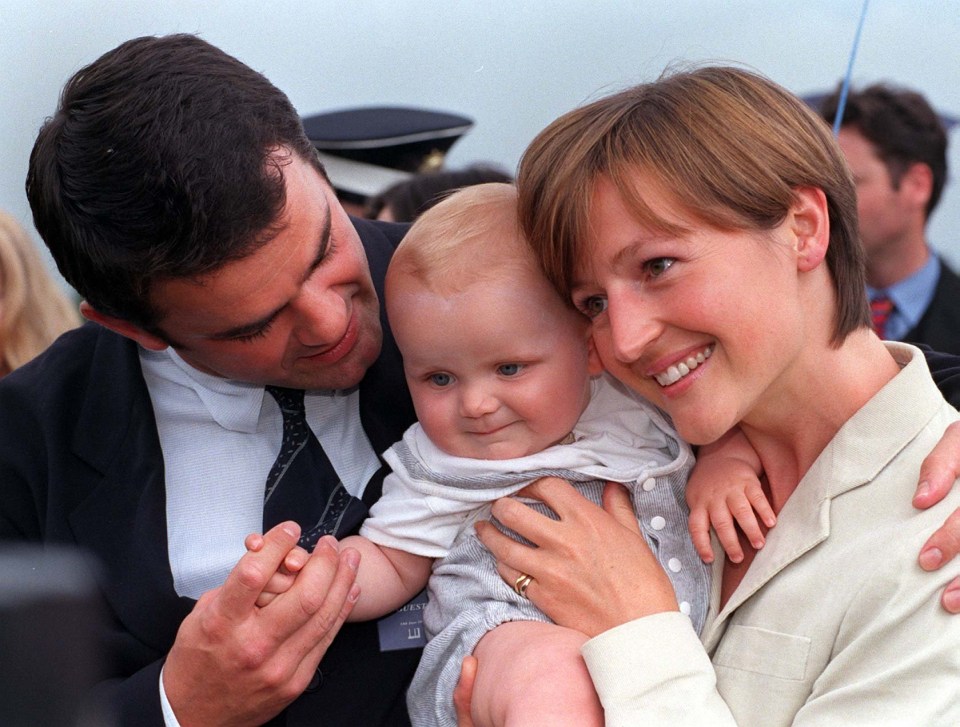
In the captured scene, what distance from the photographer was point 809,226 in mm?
2115

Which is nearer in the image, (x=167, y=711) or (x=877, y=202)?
(x=167, y=711)

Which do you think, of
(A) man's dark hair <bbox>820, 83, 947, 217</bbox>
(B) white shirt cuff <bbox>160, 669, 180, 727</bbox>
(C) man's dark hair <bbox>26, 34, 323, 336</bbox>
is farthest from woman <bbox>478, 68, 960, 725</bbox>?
(A) man's dark hair <bbox>820, 83, 947, 217</bbox>

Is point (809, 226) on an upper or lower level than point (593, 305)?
upper

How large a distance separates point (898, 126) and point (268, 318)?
12.8 feet

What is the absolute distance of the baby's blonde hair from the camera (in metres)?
2.39

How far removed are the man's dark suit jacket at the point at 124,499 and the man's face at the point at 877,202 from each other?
3289mm

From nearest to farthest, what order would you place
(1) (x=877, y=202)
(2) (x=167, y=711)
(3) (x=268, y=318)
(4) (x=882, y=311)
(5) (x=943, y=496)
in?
(5) (x=943, y=496)
(2) (x=167, y=711)
(3) (x=268, y=318)
(4) (x=882, y=311)
(1) (x=877, y=202)

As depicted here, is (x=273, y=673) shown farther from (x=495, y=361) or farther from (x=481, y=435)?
(x=495, y=361)

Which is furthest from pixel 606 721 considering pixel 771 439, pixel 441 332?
pixel 441 332

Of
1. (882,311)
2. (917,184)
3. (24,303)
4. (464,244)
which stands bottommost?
(882,311)

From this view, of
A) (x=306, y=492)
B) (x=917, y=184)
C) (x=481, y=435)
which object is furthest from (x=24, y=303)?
(x=917, y=184)

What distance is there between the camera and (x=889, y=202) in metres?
5.32

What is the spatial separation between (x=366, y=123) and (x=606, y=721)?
4.33 m

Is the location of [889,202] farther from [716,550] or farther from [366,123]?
[716,550]
